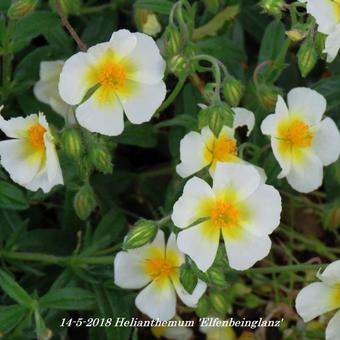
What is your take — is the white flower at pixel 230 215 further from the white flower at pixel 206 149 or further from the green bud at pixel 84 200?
the green bud at pixel 84 200

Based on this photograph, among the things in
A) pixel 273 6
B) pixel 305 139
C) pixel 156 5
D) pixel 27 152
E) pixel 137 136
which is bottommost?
pixel 137 136

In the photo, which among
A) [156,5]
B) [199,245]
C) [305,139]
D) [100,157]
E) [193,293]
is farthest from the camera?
[156,5]

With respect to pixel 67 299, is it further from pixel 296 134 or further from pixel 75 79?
pixel 296 134

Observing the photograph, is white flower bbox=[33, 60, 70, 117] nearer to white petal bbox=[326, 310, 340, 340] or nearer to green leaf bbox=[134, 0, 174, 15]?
green leaf bbox=[134, 0, 174, 15]

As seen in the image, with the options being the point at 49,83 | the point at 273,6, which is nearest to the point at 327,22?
the point at 273,6

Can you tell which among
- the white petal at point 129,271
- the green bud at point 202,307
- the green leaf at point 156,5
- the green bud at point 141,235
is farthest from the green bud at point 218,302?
the green leaf at point 156,5

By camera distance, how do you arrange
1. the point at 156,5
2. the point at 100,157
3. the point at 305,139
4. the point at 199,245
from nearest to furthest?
the point at 199,245 → the point at 100,157 → the point at 305,139 → the point at 156,5
